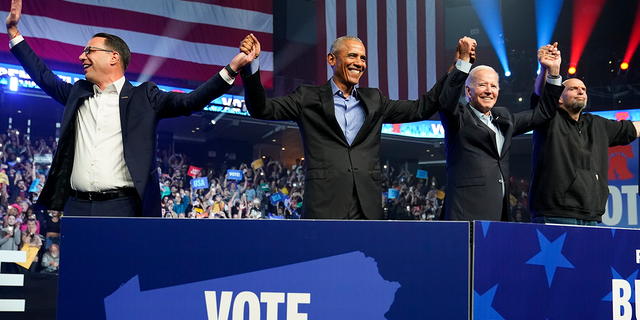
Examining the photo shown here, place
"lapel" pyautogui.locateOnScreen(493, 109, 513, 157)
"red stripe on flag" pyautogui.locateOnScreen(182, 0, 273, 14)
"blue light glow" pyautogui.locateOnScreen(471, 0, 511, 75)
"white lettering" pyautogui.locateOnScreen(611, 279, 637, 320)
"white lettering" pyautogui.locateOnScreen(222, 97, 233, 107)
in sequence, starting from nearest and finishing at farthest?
"white lettering" pyautogui.locateOnScreen(611, 279, 637, 320) < "lapel" pyautogui.locateOnScreen(493, 109, 513, 157) < "red stripe on flag" pyautogui.locateOnScreen(182, 0, 273, 14) < "white lettering" pyautogui.locateOnScreen(222, 97, 233, 107) < "blue light glow" pyautogui.locateOnScreen(471, 0, 511, 75)

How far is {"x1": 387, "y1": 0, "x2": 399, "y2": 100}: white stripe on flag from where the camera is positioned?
9078 millimetres

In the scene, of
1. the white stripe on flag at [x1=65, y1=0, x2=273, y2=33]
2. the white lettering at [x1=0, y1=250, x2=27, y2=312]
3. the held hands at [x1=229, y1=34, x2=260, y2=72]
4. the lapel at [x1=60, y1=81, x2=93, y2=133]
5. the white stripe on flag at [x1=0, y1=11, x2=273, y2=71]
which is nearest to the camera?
the held hands at [x1=229, y1=34, x2=260, y2=72]

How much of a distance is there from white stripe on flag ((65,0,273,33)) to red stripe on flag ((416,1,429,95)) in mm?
2589

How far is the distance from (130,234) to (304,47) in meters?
11.5

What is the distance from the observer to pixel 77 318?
1305 mm

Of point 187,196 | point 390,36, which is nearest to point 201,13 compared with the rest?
point 187,196

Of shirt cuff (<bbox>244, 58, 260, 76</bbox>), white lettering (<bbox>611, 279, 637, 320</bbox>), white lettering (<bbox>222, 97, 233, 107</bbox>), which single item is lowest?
white lettering (<bbox>611, 279, 637, 320</bbox>)

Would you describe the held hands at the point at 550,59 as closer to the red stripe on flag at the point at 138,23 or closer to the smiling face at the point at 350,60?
the smiling face at the point at 350,60

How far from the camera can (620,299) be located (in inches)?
58.9

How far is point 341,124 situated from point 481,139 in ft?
2.16

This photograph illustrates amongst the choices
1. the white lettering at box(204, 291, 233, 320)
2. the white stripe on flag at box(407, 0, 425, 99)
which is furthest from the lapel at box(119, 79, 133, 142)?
the white stripe on flag at box(407, 0, 425, 99)

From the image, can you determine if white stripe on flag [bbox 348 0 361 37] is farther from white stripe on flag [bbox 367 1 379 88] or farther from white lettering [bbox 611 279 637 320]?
white lettering [bbox 611 279 637 320]

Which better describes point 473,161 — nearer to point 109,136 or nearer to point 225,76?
point 225,76

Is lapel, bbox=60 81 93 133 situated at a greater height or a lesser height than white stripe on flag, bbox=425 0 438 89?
lesser
